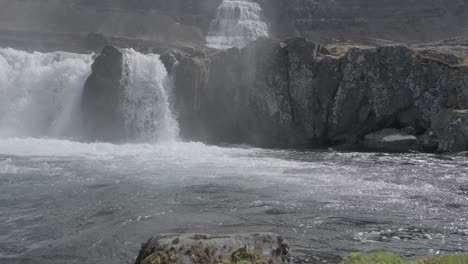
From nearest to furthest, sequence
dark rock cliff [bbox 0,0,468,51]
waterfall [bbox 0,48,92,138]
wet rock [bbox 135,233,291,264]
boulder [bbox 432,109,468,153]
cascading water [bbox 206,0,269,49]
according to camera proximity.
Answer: wet rock [bbox 135,233,291,264] → boulder [bbox 432,109,468,153] → waterfall [bbox 0,48,92,138] → dark rock cliff [bbox 0,0,468,51] → cascading water [bbox 206,0,269,49]

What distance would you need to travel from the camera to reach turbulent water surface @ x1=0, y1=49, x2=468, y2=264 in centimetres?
1673

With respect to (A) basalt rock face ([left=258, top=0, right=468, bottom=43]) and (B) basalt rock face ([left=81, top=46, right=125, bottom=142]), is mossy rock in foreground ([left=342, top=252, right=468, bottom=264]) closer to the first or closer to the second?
(B) basalt rock face ([left=81, top=46, right=125, bottom=142])

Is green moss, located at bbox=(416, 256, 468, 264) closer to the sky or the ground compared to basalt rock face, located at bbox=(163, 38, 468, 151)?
closer to the ground

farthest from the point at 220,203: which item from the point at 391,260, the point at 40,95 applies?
the point at 40,95

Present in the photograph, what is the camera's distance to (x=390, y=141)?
4944 centimetres

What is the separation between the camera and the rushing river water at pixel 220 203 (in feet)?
54.4

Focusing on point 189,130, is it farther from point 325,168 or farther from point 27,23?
point 27,23

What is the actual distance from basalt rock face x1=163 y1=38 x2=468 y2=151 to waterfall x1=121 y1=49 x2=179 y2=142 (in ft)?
5.03

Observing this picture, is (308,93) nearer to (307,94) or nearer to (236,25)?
(307,94)

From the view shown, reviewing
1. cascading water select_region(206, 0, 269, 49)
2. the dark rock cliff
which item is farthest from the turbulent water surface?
the dark rock cliff

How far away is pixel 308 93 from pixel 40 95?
102 ft

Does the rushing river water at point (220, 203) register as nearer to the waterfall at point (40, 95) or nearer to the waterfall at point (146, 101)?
the waterfall at point (146, 101)

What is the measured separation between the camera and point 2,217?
19.6m

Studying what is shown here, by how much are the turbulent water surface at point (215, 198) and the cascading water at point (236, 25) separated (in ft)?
293
